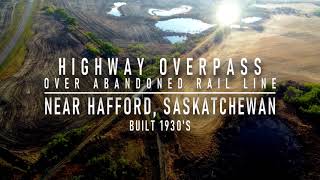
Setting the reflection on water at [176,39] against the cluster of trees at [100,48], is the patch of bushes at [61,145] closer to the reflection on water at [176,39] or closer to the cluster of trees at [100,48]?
the cluster of trees at [100,48]

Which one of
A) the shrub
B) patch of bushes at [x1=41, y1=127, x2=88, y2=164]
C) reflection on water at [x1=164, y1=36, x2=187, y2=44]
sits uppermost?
reflection on water at [x1=164, y1=36, x2=187, y2=44]

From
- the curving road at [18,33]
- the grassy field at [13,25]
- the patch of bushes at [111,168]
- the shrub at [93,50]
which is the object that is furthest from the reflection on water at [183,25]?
the patch of bushes at [111,168]

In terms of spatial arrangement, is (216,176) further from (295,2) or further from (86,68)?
(295,2)

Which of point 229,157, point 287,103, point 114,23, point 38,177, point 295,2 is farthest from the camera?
point 295,2

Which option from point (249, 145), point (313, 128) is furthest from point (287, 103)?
point (249, 145)

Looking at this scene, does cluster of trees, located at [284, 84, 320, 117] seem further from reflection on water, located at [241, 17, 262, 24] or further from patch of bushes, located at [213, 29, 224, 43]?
reflection on water, located at [241, 17, 262, 24]

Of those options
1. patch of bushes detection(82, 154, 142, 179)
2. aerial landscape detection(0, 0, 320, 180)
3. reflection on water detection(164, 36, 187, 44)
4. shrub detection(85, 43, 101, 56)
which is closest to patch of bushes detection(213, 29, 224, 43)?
aerial landscape detection(0, 0, 320, 180)

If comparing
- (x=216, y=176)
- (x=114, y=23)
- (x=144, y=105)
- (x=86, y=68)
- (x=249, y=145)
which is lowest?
(x=216, y=176)
